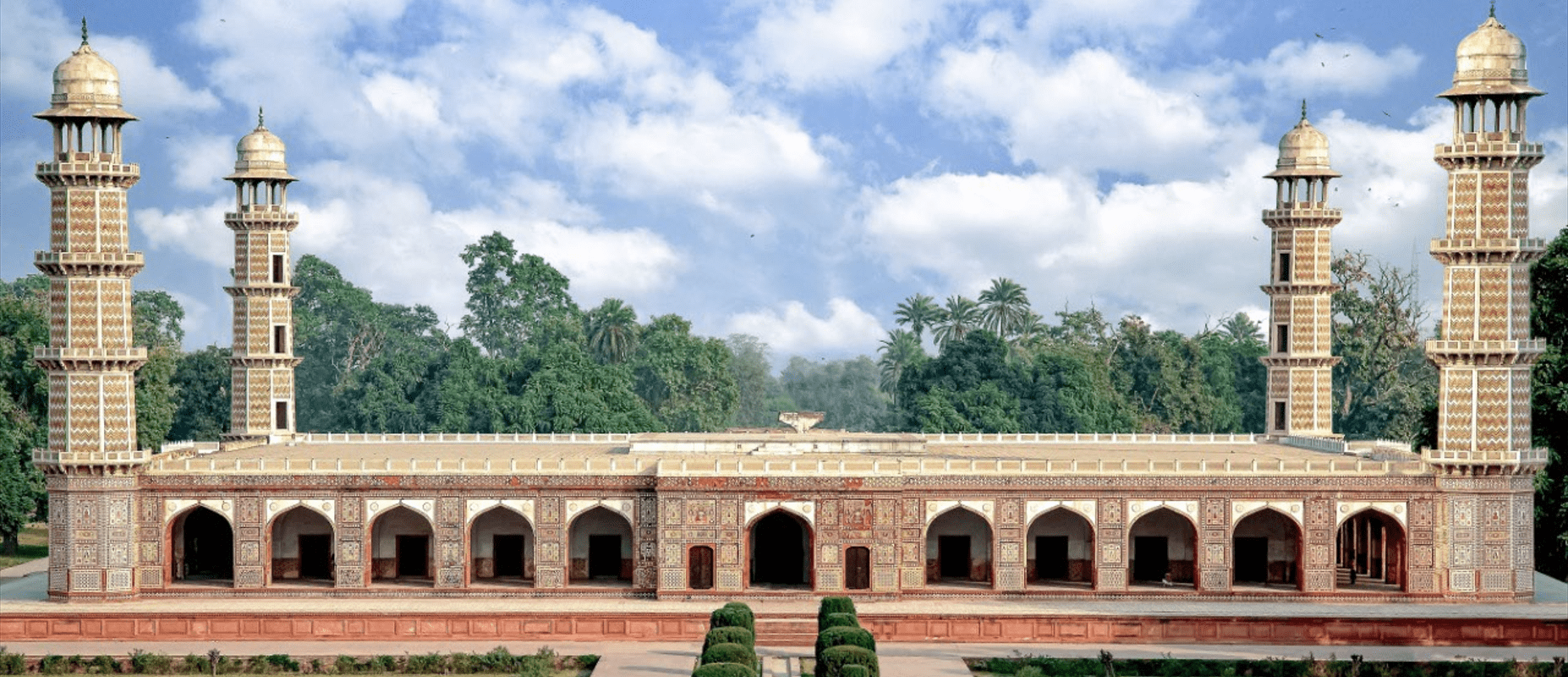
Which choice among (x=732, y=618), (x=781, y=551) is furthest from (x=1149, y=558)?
(x=732, y=618)

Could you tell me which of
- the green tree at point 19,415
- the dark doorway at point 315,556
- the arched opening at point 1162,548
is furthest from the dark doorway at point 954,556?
the green tree at point 19,415

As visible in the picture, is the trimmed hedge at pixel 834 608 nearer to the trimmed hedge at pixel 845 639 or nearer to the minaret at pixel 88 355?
the trimmed hedge at pixel 845 639

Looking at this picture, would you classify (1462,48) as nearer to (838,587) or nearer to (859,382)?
(838,587)

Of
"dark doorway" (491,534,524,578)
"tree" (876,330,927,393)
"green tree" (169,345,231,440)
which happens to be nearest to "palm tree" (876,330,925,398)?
"tree" (876,330,927,393)

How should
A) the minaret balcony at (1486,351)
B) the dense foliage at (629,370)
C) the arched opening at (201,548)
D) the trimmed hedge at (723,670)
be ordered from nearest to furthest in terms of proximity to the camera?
the trimmed hedge at (723,670) < the minaret balcony at (1486,351) < the arched opening at (201,548) < the dense foliage at (629,370)

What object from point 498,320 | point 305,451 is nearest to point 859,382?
point 498,320

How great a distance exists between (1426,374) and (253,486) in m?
52.8

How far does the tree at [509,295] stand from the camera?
292 ft

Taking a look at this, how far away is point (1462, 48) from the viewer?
134ft

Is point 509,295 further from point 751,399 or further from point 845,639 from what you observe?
point 845,639

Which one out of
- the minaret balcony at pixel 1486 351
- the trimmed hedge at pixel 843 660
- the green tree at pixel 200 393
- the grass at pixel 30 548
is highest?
the minaret balcony at pixel 1486 351

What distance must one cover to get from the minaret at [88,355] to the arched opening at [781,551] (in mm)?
12669

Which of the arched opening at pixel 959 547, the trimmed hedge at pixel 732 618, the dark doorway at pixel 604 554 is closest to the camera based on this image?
the trimmed hedge at pixel 732 618

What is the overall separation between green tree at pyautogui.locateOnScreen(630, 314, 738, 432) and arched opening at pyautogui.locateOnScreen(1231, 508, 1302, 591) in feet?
127
